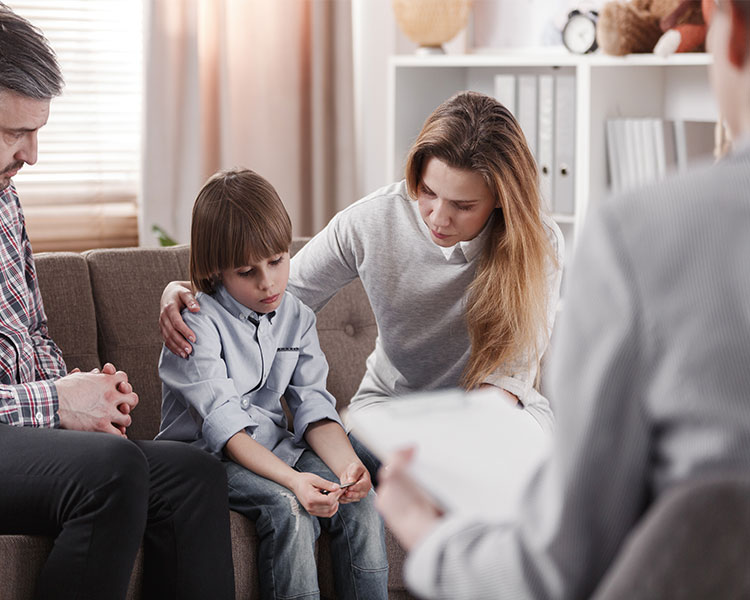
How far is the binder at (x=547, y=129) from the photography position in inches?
108

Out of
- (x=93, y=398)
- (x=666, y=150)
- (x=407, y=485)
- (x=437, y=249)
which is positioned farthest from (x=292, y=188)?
(x=407, y=485)

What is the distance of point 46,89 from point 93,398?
0.53 m

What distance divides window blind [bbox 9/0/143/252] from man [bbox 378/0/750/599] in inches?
97.7

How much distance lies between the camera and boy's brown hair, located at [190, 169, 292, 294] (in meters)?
1.64

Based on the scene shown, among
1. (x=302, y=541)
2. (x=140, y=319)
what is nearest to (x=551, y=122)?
(x=140, y=319)

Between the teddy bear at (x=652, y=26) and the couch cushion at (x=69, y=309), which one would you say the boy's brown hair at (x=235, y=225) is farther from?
the teddy bear at (x=652, y=26)

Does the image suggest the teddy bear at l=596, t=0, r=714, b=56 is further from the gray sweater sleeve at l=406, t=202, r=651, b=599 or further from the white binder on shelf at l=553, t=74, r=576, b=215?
the gray sweater sleeve at l=406, t=202, r=651, b=599

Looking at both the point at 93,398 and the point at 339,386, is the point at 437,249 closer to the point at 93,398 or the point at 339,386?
the point at 339,386

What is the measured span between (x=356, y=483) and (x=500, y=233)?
20.4 inches

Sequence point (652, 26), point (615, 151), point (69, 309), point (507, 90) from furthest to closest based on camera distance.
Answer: point (507, 90)
point (615, 151)
point (652, 26)
point (69, 309)

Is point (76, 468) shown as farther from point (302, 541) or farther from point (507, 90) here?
point (507, 90)

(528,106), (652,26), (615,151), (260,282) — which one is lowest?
(260,282)

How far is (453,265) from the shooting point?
1.78 metres

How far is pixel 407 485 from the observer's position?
2.74 ft
